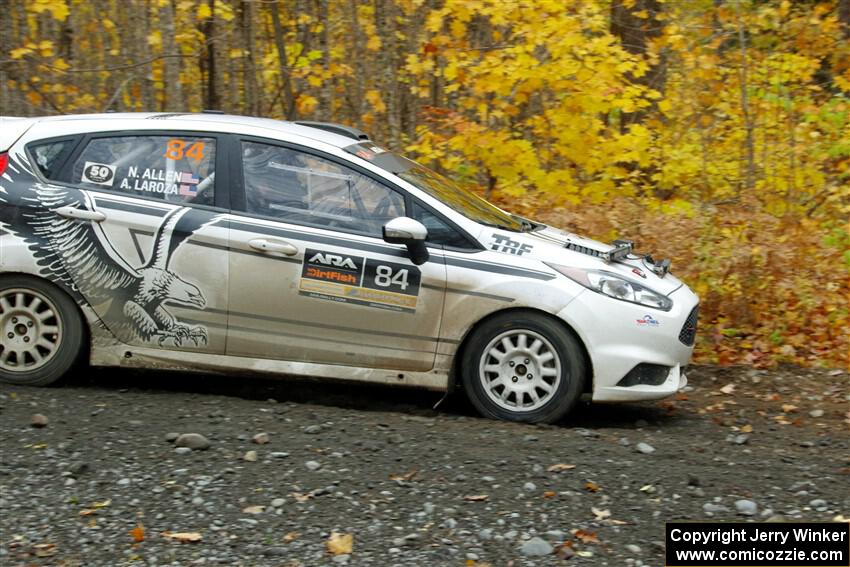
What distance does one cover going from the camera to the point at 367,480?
5.13 meters

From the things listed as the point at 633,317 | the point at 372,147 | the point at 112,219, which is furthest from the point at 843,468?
the point at 112,219

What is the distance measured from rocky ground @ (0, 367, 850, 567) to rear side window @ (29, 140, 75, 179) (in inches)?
55.5

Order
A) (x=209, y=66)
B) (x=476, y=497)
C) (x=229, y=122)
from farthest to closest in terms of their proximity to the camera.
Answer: (x=209, y=66), (x=229, y=122), (x=476, y=497)

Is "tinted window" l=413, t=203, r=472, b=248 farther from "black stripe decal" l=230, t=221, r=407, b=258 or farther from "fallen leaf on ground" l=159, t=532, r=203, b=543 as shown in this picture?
"fallen leaf on ground" l=159, t=532, r=203, b=543

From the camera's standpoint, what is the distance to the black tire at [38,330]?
6.54 m

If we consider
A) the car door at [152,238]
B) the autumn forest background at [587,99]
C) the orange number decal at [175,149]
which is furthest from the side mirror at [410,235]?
the autumn forest background at [587,99]

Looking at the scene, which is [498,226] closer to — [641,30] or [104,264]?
[104,264]

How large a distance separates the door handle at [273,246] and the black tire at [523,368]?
1237mm

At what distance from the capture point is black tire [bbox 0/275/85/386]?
654 cm

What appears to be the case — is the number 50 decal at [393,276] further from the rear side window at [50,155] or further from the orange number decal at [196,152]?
the rear side window at [50,155]

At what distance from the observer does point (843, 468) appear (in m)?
5.58

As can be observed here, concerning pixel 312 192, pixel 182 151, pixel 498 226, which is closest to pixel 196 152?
pixel 182 151

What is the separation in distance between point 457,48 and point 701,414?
15.9ft

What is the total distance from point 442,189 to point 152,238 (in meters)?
1.91
